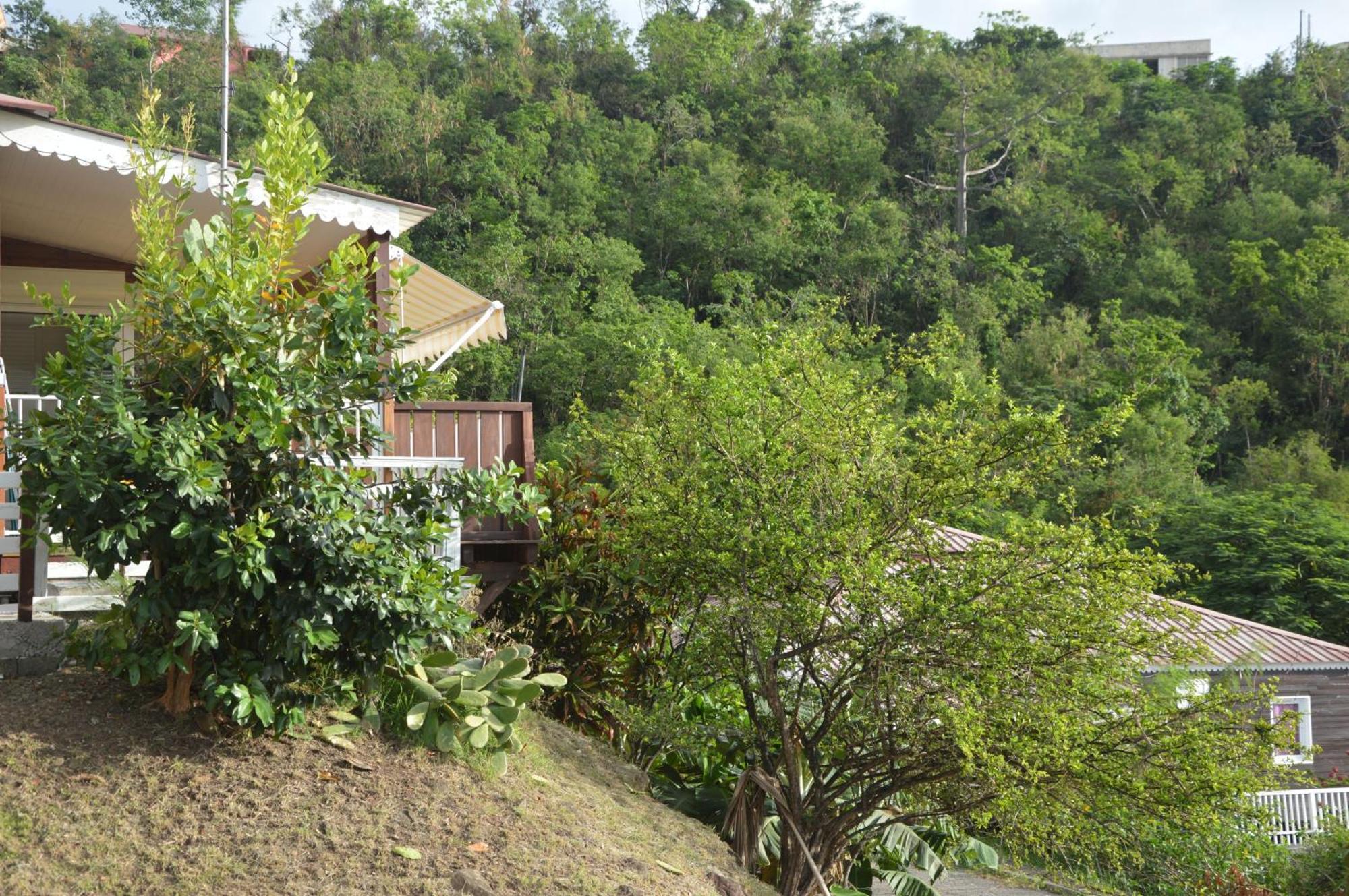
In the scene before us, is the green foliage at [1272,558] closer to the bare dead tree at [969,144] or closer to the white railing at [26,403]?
the bare dead tree at [969,144]

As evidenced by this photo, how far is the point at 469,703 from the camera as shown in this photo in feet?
22.3

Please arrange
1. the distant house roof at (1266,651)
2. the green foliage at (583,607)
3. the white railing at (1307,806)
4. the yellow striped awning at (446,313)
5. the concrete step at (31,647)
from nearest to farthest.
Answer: the concrete step at (31,647), the green foliage at (583,607), the yellow striped awning at (446,313), the white railing at (1307,806), the distant house roof at (1266,651)

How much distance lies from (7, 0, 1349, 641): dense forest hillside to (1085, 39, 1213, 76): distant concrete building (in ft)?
58.9

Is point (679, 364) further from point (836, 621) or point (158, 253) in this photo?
point (158, 253)

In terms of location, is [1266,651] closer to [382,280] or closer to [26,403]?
[382,280]

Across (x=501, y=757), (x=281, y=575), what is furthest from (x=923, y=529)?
(x=281, y=575)

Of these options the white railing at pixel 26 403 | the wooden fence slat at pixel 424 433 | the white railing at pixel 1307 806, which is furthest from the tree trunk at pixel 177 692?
the white railing at pixel 1307 806

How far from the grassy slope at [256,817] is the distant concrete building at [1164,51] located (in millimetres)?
77325

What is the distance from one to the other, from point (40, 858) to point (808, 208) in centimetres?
4582

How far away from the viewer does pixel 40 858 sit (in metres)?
5.05

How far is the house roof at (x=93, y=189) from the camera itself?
7.90 m

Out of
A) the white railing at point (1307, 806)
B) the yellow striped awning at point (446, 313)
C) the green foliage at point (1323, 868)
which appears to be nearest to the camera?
the yellow striped awning at point (446, 313)

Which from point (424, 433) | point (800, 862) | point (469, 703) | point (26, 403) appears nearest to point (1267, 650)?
point (800, 862)

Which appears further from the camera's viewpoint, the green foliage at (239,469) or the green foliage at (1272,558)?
the green foliage at (1272,558)
